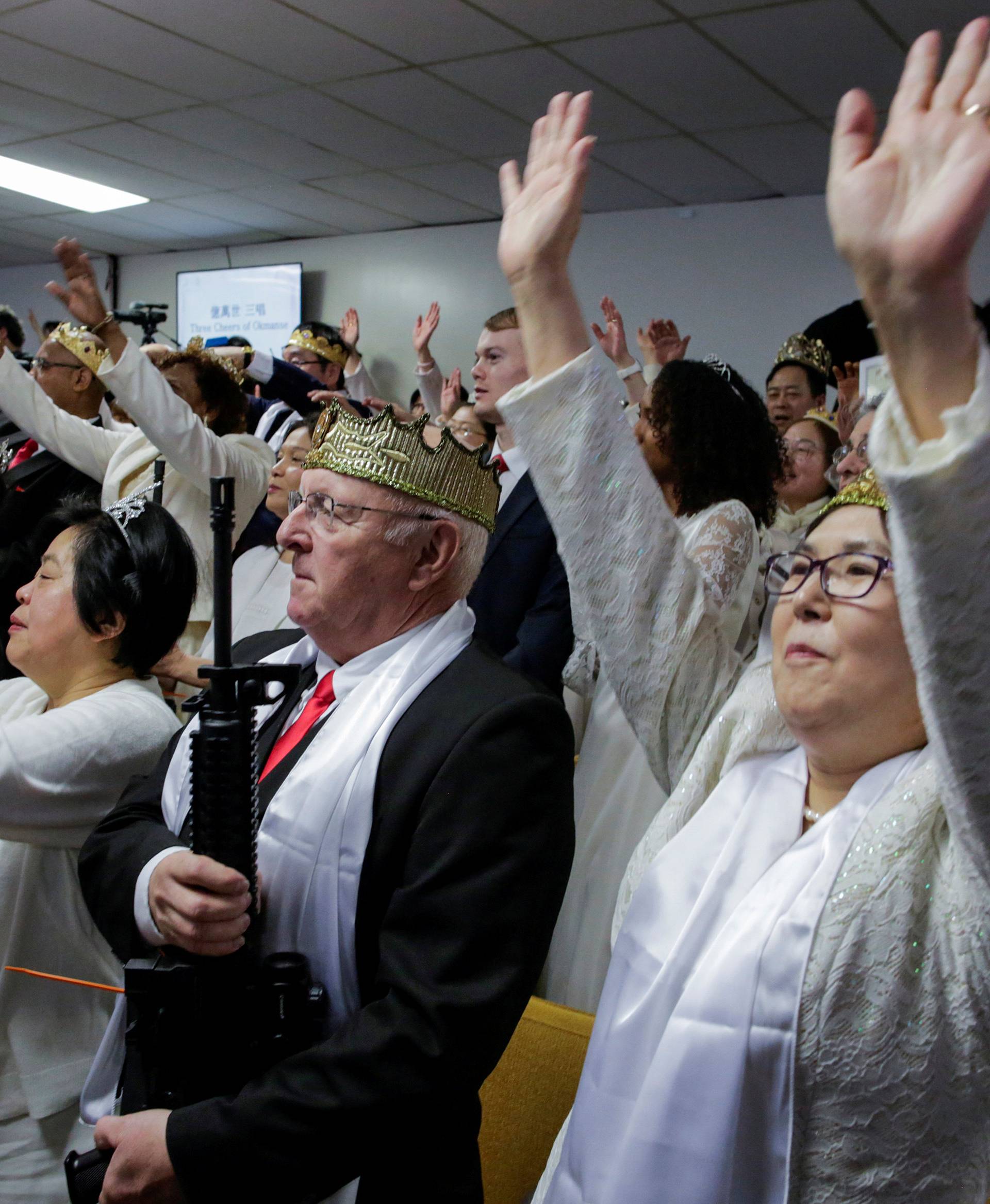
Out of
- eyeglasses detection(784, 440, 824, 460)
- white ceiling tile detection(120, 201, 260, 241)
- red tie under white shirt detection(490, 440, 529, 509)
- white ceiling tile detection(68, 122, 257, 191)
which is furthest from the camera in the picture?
white ceiling tile detection(120, 201, 260, 241)

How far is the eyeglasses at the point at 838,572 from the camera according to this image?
3.24ft

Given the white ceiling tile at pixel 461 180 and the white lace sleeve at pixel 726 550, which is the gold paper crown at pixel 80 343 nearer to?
the white lace sleeve at pixel 726 550

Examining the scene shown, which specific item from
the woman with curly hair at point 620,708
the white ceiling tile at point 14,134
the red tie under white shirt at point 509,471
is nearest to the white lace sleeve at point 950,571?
the woman with curly hair at point 620,708

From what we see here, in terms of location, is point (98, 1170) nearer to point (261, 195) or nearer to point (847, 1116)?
point (847, 1116)

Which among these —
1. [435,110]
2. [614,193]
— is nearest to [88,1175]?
[435,110]

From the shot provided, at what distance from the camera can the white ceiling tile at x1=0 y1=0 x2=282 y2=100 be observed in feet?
15.1

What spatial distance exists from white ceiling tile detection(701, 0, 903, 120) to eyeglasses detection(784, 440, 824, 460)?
5.69 ft

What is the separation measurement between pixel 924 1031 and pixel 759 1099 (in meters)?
0.16

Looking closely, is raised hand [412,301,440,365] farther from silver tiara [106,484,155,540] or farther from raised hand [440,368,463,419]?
silver tiara [106,484,155,540]

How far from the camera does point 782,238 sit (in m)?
6.44

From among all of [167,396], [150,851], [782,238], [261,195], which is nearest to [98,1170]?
[150,851]

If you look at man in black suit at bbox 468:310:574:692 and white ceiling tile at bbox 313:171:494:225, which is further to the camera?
white ceiling tile at bbox 313:171:494:225

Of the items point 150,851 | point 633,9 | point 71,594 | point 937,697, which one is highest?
point 633,9

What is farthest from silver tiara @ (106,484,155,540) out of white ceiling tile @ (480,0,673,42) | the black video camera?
white ceiling tile @ (480,0,673,42)
